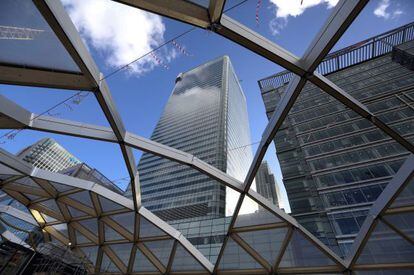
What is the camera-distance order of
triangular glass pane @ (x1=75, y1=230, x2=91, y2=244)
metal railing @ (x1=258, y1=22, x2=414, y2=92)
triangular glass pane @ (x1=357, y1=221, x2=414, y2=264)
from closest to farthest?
triangular glass pane @ (x1=357, y1=221, x2=414, y2=264)
triangular glass pane @ (x1=75, y1=230, x2=91, y2=244)
metal railing @ (x1=258, y1=22, x2=414, y2=92)

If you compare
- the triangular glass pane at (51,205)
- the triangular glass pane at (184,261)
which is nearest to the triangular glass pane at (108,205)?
the triangular glass pane at (51,205)

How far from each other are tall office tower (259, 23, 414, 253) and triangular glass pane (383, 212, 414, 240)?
16784 millimetres

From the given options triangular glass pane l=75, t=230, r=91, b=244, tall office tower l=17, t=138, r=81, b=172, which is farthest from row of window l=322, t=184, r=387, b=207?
tall office tower l=17, t=138, r=81, b=172

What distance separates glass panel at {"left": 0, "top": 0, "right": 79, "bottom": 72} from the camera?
4566 millimetres

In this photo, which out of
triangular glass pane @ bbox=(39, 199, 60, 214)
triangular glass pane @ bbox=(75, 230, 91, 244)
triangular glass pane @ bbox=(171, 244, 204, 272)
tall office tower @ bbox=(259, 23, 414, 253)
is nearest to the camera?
triangular glass pane @ bbox=(171, 244, 204, 272)

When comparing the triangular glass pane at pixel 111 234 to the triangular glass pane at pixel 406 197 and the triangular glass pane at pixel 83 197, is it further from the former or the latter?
the triangular glass pane at pixel 406 197

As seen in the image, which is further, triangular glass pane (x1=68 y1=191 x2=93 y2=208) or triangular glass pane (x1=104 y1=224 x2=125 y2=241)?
triangular glass pane (x1=104 y1=224 x2=125 y2=241)

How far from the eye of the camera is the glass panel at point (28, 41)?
15.0 feet

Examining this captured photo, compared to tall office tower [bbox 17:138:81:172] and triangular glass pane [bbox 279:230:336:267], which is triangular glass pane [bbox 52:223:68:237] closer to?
triangular glass pane [bbox 279:230:336:267]

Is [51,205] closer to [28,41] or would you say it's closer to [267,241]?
[28,41]

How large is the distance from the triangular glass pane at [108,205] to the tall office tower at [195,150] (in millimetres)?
48030

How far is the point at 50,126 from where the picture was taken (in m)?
7.28

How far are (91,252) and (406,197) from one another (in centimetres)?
2017

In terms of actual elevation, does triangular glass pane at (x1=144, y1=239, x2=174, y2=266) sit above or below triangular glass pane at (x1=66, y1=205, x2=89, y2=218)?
below
